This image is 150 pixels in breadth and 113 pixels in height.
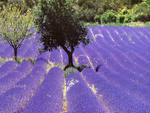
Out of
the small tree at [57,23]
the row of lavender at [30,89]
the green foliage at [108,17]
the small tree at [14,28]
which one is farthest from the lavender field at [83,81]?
the green foliage at [108,17]

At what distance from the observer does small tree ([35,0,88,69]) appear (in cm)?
2220

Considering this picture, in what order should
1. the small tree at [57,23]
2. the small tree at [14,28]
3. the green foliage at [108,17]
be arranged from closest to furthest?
the small tree at [57,23] → the small tree at [14,28] → the green foliage at [108,17]

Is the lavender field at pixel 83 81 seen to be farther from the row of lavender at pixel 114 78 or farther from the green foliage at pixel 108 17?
the green foliage at pixel 108 17

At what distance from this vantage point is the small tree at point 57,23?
72.8 ft

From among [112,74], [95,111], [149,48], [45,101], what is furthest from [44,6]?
[95,111]

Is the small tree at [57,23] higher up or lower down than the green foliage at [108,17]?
higher up

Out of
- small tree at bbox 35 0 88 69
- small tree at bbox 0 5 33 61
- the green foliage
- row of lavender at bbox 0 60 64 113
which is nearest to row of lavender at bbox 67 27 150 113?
row of lavender at bbox 0 60 64 113

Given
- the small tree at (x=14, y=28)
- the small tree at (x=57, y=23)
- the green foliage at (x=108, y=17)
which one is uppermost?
the small tree at (x=57, y=23)

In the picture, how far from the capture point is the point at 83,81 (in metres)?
17.1

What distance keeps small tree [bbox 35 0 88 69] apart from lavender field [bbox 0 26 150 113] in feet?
4.04

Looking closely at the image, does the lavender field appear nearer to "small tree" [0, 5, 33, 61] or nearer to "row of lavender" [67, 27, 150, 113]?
"row of lavender" [67, 27, 150, 113]

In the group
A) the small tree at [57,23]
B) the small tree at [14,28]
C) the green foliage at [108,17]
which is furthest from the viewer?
the green foliage at [108,17]

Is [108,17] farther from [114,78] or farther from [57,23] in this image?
[114,78]

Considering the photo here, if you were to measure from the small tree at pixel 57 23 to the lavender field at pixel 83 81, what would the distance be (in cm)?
123
